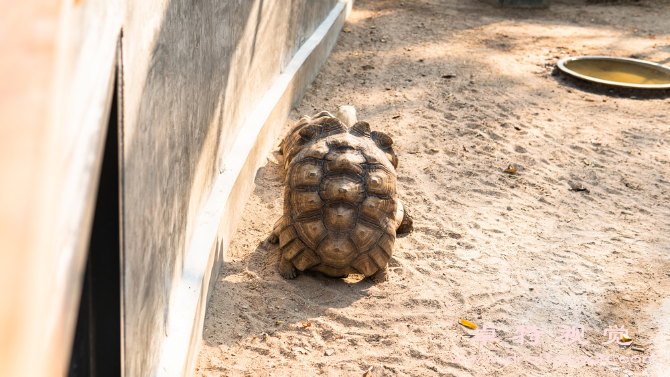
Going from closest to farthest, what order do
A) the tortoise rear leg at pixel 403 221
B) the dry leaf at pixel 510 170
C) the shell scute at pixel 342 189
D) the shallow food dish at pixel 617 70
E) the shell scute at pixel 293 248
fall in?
the shell scute at pixel 342 189
the shell scute at pixel 293 248
the tortoise rear leg at pixel 403 221
the dry leaf at pixel 510 170
the shallow food dish at pixel 617 70

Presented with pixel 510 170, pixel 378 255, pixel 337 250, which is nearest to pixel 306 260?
pixel 337 250

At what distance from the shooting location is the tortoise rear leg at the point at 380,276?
12.1 ft

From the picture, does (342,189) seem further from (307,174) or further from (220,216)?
(220,216)

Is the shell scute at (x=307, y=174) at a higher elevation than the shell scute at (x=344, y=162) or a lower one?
lower

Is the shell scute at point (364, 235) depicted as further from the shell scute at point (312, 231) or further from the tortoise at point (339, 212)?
the shell scute at point (312, 231)

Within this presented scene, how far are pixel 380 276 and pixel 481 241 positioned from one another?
0.92 m

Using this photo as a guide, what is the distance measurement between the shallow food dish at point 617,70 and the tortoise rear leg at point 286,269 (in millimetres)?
5219

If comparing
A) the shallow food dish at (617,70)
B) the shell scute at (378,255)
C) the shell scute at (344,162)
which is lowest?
the shell scute at (378,255)

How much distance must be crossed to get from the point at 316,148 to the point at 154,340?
177cm

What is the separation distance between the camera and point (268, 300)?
3402 mm

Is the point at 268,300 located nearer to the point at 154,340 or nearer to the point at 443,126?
the point at 154,340

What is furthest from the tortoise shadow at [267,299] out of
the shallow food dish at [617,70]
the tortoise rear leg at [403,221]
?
the shallow food dish at [617,70]

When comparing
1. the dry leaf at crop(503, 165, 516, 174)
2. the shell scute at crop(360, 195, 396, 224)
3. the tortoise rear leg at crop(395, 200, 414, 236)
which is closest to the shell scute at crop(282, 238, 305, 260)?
the shell scute at crop(360, 195, 396, 224)

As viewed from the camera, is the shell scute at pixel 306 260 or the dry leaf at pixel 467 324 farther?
the shell scute at pixel 306 260
